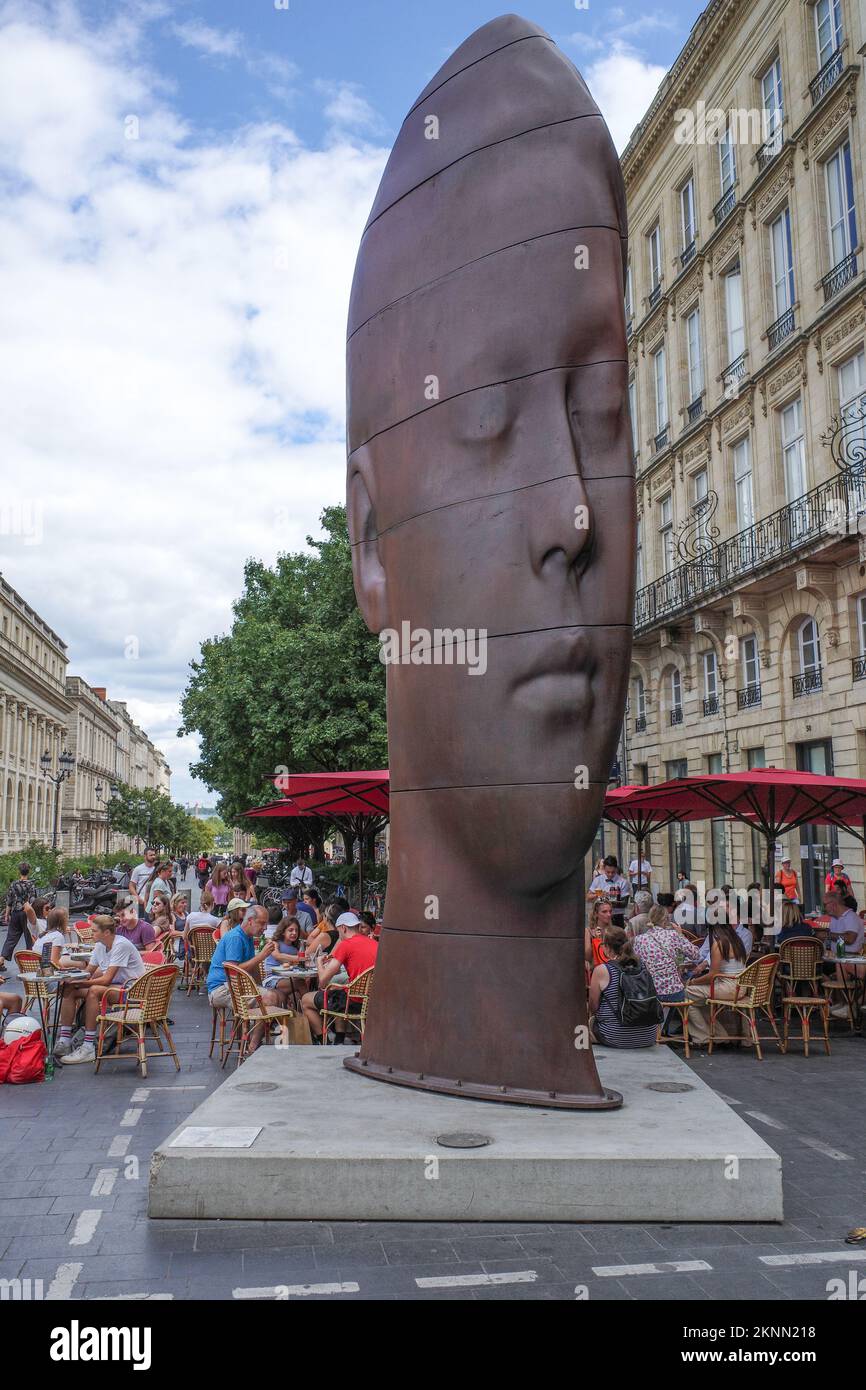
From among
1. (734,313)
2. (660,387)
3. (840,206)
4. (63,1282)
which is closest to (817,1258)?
(63,1282)

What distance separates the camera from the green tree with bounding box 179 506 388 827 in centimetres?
2466

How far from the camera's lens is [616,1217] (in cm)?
541

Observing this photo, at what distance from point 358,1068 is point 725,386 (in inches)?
893

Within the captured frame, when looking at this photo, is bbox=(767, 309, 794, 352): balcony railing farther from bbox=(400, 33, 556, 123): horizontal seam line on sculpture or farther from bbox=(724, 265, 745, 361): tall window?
bbox=(400, 33, 556, 123): horizontal seam line on sculpture

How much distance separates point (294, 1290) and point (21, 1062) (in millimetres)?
5236

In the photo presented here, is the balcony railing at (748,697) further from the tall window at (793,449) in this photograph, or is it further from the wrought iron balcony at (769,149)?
the wrought iron balcony at (769,149)

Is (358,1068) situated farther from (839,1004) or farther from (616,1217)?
(839,1004)

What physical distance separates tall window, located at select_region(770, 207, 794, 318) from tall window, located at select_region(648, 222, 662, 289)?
7.25 m

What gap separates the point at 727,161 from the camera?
26.1 meters

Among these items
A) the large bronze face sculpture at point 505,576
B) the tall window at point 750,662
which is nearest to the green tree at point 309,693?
the tall window at point 750,662

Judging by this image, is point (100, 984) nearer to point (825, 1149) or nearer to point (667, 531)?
point (825, 1149)

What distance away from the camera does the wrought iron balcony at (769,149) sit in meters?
23.1

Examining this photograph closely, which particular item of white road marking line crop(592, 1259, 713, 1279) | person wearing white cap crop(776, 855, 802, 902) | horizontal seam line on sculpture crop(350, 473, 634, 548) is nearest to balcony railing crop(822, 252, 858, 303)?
person wearing white cap crop(776, 855, 802, 902)

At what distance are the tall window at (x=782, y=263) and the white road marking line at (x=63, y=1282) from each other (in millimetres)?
23387
